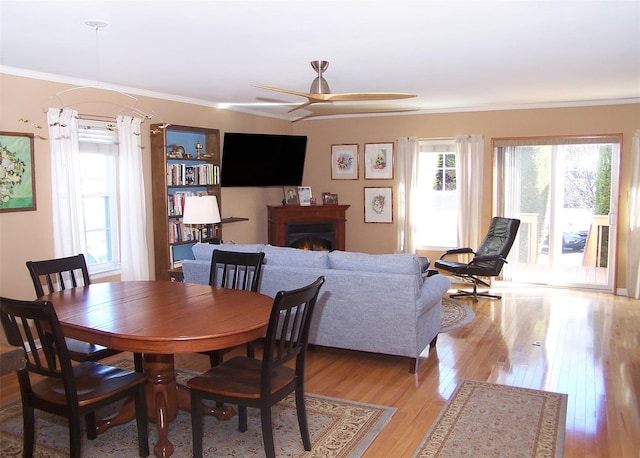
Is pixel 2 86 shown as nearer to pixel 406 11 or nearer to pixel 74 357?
pixel 74 357

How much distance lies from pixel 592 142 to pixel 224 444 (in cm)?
604

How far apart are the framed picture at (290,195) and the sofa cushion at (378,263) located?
→ 3775 millimetres

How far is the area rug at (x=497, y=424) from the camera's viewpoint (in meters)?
2.97

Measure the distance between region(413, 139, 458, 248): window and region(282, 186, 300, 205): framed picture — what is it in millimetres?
1774

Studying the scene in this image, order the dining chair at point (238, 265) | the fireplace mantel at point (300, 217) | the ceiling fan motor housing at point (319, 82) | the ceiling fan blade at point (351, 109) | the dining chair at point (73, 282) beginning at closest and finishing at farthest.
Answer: the dining chair at point (73, 282) → the dining chair at point (238, 265) → the ceiling fan motor housing at point (319, 82) → the ceiling fan blade at point (351, 109) → the fireplace mantel at point (300, 217)

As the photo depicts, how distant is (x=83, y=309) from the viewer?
3.05 meters

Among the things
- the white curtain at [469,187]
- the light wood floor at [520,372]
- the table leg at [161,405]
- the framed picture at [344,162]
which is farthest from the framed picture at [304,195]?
the table leg at [161,405]

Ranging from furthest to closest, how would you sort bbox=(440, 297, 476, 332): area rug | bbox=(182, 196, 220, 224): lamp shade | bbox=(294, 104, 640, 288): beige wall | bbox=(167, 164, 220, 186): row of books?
bbox=(294, 104, 640, 288): beige wall
bbox=(167, 164, 220, 186): row of books
bbox=(440, 297, 476, 332): area rug
bbox=(182, 196, 220, 224): lamp shade

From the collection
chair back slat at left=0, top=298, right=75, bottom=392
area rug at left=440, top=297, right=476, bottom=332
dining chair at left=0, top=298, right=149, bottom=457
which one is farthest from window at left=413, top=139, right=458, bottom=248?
chair back slat at left=0, top=298, right=75, bottom=392

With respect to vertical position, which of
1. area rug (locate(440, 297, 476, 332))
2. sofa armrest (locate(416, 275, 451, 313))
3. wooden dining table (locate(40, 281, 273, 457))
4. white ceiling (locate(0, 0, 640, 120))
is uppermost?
white ceiling (locate(0, 0, 640, 120))

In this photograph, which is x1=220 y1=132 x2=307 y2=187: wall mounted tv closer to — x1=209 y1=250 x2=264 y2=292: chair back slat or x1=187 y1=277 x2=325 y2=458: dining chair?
x1=209 y1=250 x2=264 y2=292: chair back slat

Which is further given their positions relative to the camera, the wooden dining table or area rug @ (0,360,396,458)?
area rug @ (0,360,396,458)

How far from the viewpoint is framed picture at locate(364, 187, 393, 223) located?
8109mm

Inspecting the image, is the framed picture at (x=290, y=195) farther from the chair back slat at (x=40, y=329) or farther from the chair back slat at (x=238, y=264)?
the chair back slat at (x=40, y=329)
